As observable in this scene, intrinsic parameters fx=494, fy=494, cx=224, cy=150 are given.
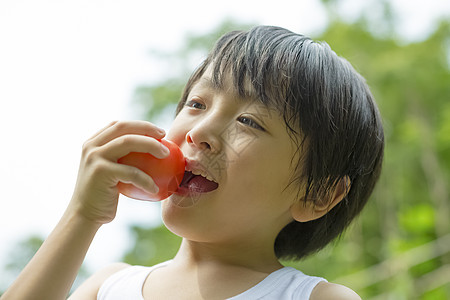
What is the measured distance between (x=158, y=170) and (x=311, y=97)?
320 millimetres

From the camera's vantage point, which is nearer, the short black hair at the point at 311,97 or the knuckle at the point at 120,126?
the knuckle at the point at 120,126

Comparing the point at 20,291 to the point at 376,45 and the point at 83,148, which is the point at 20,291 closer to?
the point at 83,148

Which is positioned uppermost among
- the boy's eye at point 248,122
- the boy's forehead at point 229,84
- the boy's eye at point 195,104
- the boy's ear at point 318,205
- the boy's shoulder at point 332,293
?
the boy's forehead at point 229,84

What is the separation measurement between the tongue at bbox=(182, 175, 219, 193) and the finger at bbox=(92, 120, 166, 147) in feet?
0.36

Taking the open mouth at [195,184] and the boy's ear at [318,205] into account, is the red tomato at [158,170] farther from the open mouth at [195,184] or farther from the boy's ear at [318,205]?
the boy's ear at [318,205]

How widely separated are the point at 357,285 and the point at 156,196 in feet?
12.2

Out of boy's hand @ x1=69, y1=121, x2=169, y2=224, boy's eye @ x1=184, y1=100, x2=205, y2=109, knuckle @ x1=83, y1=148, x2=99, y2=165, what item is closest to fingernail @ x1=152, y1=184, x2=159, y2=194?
boy's hand @ x1=69, y1=121, x2=169, y2=224

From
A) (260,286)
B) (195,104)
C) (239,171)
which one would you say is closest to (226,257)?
(260,286)

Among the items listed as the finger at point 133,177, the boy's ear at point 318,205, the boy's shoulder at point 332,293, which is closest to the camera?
the finger at point 133,177

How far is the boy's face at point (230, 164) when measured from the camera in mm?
850

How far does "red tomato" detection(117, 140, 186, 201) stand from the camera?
782mm

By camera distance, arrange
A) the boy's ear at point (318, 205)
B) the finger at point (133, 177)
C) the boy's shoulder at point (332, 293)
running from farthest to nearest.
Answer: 1. the boy's ear at point (318, 205)
2. the boy's shoulder at point (332, 293)
3. the finger at point (133, 177)

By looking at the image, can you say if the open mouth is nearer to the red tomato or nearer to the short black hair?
the red tomato

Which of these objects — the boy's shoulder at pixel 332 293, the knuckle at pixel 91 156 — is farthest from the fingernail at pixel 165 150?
the boy's shoulder at pixel 332 293
